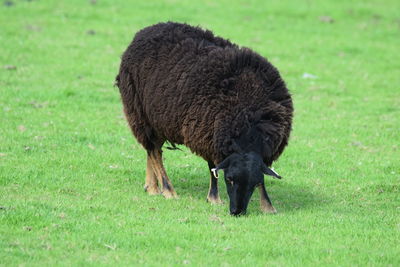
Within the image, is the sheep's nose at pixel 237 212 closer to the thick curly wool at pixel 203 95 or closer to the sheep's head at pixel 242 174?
the sheep's head at pixel 242 174

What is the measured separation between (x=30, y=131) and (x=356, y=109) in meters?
7.43

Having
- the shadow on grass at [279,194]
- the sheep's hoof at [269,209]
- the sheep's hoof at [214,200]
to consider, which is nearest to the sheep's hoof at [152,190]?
the shadow on grass at [279,194]

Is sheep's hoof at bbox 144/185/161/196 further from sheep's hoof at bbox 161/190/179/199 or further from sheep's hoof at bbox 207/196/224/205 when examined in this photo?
sheep's hoof at bbox 207/196/224/205

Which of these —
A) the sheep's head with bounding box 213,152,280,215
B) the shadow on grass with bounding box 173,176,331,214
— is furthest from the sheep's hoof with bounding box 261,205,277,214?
the sheep's head with bounding box 213,152,280,215

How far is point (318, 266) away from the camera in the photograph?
6941 millimetres

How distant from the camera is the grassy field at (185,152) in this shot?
7.40 m

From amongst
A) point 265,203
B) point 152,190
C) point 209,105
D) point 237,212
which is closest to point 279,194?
point 265,203

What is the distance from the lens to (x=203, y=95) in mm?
9219

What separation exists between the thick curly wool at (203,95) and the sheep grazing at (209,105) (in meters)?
0.01

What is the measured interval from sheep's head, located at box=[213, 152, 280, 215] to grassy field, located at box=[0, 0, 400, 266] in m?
0.21

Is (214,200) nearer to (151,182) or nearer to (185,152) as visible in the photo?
(151,182)

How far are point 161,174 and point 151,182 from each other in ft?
Result: 0.92

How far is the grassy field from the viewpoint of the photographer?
740cm

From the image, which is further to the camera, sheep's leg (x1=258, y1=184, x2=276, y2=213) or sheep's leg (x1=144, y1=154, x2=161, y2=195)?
sheep's leg (x1=144, y1=154, x2=161, y2=195)
